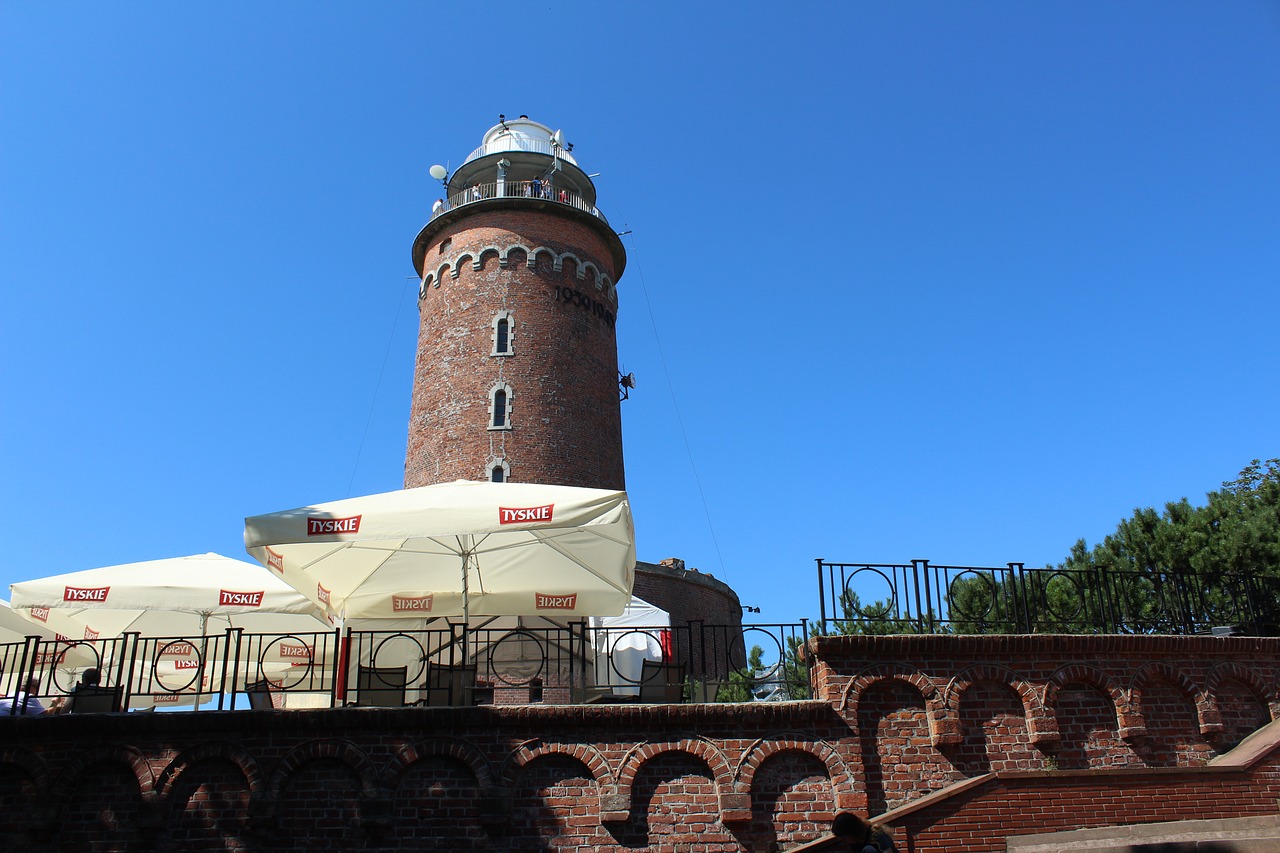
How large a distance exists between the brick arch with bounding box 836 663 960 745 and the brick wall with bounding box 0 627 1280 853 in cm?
2

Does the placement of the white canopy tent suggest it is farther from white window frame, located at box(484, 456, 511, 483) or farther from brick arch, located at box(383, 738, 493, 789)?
white window frame, located at box(484, 456, 511, 483)

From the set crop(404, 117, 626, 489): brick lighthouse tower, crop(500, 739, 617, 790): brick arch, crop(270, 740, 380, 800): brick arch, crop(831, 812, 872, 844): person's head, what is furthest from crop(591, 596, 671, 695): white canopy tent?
crop(404, 117, 626, 489): brick lighthouse tower

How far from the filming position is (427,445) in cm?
2170

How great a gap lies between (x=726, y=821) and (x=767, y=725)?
96cm

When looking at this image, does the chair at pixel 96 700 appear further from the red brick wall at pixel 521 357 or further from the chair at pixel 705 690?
the red brick wall at pixel 521 357

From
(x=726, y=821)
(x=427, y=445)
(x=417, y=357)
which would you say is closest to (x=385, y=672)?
(x=726, y=821)

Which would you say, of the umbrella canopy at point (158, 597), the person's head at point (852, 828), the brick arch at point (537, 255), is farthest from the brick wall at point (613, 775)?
the brick arch at point (537, 255)

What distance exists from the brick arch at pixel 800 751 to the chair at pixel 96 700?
630 cm

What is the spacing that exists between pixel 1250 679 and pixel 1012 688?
2.95 m

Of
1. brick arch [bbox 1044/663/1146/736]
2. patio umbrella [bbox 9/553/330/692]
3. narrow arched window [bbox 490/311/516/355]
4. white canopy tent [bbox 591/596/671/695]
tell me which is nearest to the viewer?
brick arch [bbox 1044/663/1146/736]

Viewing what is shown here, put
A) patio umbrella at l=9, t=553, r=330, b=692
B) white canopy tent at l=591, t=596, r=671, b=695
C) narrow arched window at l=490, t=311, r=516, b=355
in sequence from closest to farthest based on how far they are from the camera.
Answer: white canopy tent at l=591, t=596, r=671, b=695 → patio umbrella at l=9, t=553, r=330, b=692 → narrow arched window at l=490, t=311, r=516, b=355

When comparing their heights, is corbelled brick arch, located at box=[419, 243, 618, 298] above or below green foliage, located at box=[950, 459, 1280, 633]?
above

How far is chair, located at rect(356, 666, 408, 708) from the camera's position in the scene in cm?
924

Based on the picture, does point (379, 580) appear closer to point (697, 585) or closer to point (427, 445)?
point (427, 445)
